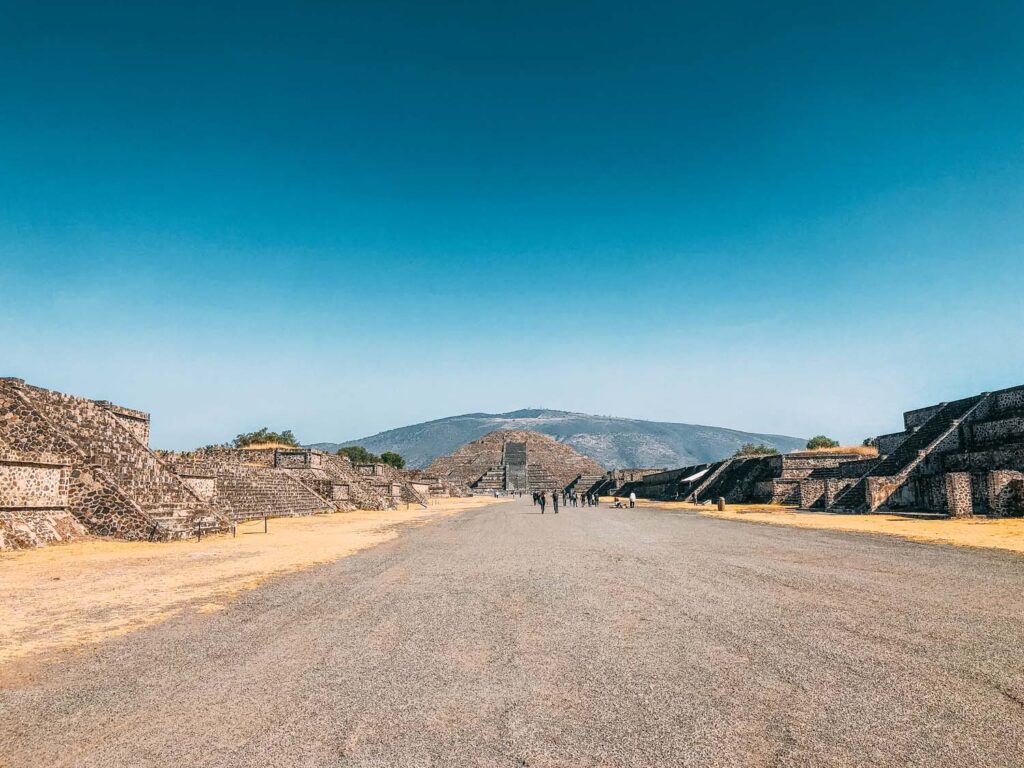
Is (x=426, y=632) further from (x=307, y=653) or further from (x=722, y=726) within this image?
(x=722, y=726)

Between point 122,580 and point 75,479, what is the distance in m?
8.19

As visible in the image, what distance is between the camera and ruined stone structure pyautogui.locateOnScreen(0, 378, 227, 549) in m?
14.7

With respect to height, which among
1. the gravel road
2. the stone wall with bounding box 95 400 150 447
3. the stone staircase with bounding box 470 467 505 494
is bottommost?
the stone staircase with bounding box 470 467 505 494

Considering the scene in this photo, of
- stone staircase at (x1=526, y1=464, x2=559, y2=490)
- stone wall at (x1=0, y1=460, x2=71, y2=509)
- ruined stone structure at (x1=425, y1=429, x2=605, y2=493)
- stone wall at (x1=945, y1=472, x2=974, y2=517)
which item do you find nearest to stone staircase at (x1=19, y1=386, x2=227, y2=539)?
stone wall at (x1=0, y1=460, x2=71, y2=509)

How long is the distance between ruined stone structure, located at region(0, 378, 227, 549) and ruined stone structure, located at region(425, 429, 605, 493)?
2594 inches

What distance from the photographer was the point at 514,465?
9100cm

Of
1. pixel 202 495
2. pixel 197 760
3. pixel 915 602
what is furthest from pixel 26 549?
pixel 915 602

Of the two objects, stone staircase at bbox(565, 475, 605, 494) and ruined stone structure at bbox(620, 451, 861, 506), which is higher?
ruined stone structure at bbox(620, 451, 861, 506)

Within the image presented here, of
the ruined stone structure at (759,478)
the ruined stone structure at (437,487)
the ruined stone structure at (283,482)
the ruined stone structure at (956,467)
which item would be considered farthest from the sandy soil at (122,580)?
the ruined stone structure at (437,487)

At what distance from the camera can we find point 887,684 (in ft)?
14.9

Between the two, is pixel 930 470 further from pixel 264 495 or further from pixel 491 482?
pixel 491 482

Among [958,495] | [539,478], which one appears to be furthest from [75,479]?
[539,478]

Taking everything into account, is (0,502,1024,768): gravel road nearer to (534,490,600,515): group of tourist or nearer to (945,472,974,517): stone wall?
(945,472,974,517): stone wall

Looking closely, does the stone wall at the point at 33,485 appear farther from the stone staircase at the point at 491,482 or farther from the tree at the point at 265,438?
the stone staircase at the point at 491,482
